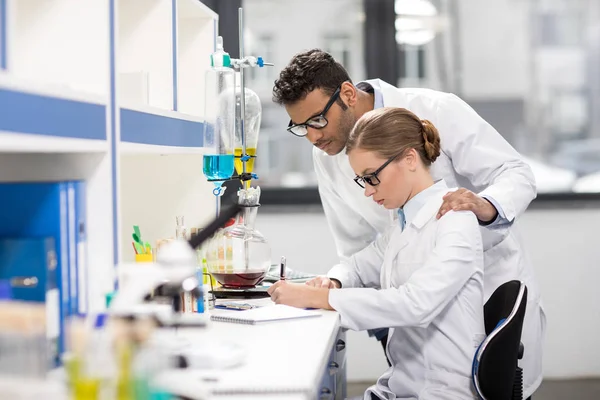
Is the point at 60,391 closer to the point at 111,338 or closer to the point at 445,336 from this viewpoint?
the point at 111,338

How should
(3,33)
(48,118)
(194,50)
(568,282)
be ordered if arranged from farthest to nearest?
(568,282) → (194,50) → (48,118) → (3,33)

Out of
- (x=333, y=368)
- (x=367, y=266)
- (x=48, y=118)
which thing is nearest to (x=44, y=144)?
(x=48, y=118)

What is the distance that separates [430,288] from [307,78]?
0.81 metres

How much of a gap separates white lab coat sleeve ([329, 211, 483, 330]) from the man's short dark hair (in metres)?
0.64

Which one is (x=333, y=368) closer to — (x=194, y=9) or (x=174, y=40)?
(x=174, y=40)

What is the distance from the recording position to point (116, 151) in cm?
146

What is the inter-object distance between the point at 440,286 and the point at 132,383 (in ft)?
2.79

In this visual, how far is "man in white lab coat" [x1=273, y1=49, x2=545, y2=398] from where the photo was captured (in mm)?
2084

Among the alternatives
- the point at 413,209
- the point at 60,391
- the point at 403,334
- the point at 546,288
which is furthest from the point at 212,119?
the point at 546,288

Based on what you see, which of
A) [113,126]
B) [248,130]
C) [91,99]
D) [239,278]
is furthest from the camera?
[248,130]

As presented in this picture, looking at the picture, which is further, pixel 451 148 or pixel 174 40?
pixel 451 148

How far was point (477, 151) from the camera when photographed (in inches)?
85.7

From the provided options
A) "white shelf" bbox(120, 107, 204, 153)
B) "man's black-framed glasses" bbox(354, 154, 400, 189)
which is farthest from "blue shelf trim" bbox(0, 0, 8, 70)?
"man's black-framed glasses" bbox(354, 154, 400, 189)

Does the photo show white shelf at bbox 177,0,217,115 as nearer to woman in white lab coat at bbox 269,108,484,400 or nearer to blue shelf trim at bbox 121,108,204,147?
blue shelf trim at bbox 121,108,204,147
